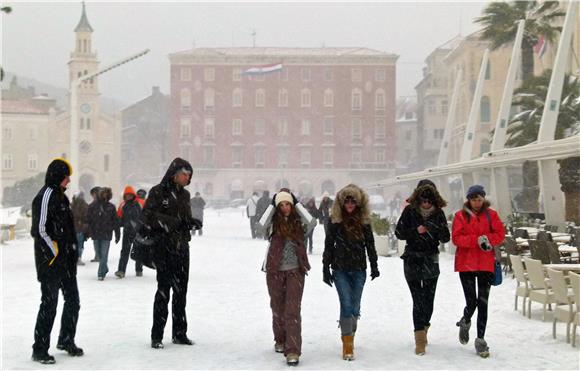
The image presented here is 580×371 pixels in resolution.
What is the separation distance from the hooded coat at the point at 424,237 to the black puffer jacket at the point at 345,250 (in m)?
0.37

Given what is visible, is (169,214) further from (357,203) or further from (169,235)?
(357,203)

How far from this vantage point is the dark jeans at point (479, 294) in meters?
6.94

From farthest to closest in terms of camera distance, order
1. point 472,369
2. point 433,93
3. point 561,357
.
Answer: point 433,93 < point 561,357 < point 472,369

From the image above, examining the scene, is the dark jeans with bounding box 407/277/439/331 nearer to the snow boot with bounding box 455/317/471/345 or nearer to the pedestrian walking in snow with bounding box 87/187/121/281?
the snow boot with bounding box 455/317/471/345

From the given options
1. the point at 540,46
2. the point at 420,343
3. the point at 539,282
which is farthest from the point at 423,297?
the point at 540,46

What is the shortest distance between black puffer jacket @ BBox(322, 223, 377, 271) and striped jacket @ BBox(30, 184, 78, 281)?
85.5 inches

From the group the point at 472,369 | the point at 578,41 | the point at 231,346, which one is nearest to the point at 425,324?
the point at 472,369

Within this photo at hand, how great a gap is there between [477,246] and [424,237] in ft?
1.53

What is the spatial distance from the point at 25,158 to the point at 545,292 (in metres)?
77.9

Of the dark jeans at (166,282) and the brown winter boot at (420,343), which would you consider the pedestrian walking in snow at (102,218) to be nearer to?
the dark jeans at (166,282)

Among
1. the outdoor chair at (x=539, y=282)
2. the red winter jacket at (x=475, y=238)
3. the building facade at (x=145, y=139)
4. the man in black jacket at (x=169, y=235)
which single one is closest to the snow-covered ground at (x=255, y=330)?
the outdoor chair at (x=539, y=282)

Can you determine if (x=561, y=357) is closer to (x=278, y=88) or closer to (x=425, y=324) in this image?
(x=425, y=324)

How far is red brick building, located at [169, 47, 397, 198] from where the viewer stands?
82.8m

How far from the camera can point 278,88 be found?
8375 centimetres
